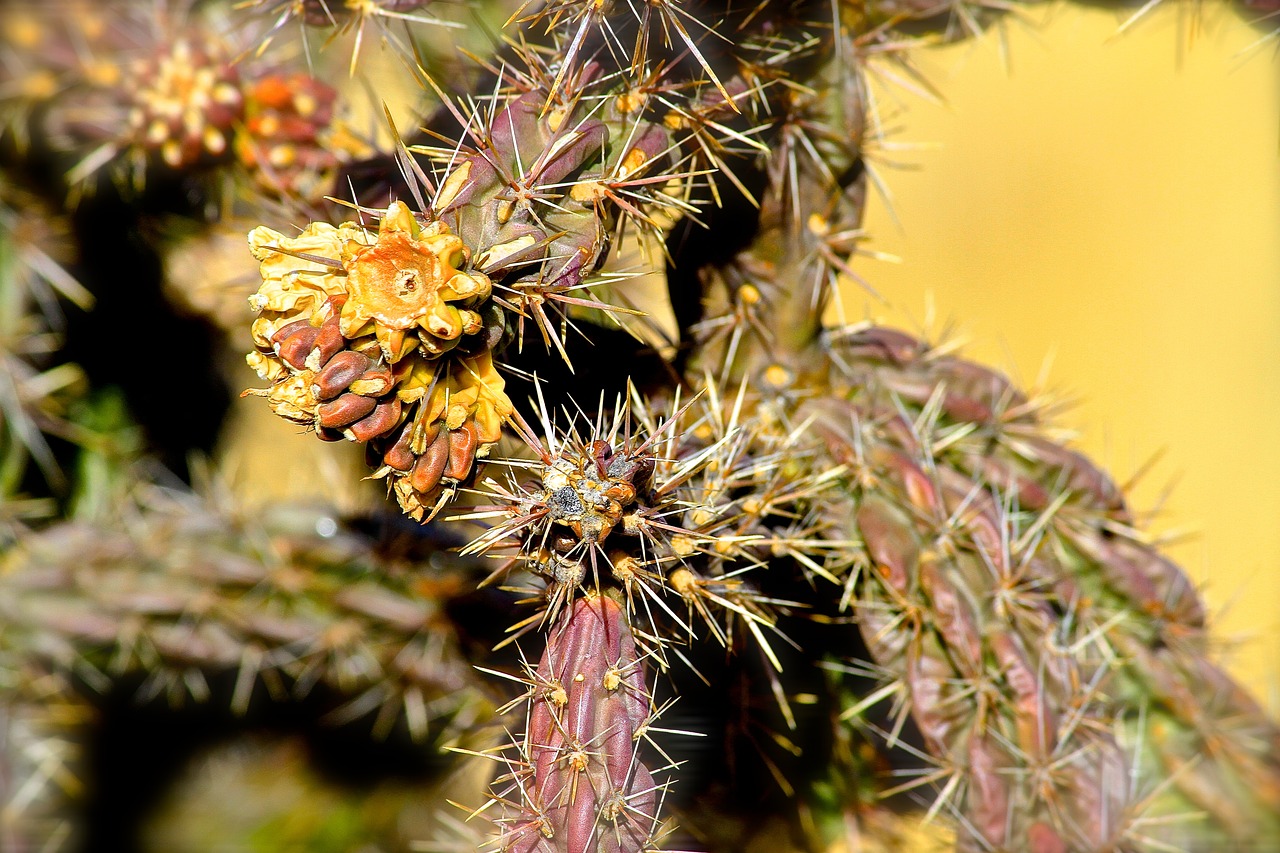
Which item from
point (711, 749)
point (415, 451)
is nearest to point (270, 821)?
point (711, 749)

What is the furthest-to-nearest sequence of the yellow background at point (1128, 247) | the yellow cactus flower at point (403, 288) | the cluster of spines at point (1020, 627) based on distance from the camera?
the yellow background at point (1128, 247)
the cluster of spines at point (1020, 627)
the yellow cactus flower at point (403, 288)

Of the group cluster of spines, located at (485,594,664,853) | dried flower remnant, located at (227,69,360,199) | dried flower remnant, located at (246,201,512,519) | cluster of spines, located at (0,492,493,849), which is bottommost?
cluster of spines, located at (0,492,493,849)

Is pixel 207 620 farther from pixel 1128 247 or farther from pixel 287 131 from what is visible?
pixel 1128 247

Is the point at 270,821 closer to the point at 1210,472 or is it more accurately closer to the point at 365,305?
the point at 365,305

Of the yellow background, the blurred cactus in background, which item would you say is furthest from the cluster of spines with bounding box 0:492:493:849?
the yellow background

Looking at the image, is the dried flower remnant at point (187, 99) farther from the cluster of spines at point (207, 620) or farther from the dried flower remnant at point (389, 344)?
the dried flower remnant at point (389, 344)

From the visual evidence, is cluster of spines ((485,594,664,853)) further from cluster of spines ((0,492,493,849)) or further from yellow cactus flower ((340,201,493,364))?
cluster of spines ((0,492,493,849))

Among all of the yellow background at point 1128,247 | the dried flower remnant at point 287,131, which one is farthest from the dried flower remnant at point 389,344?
the yellow background at point 1128,247
